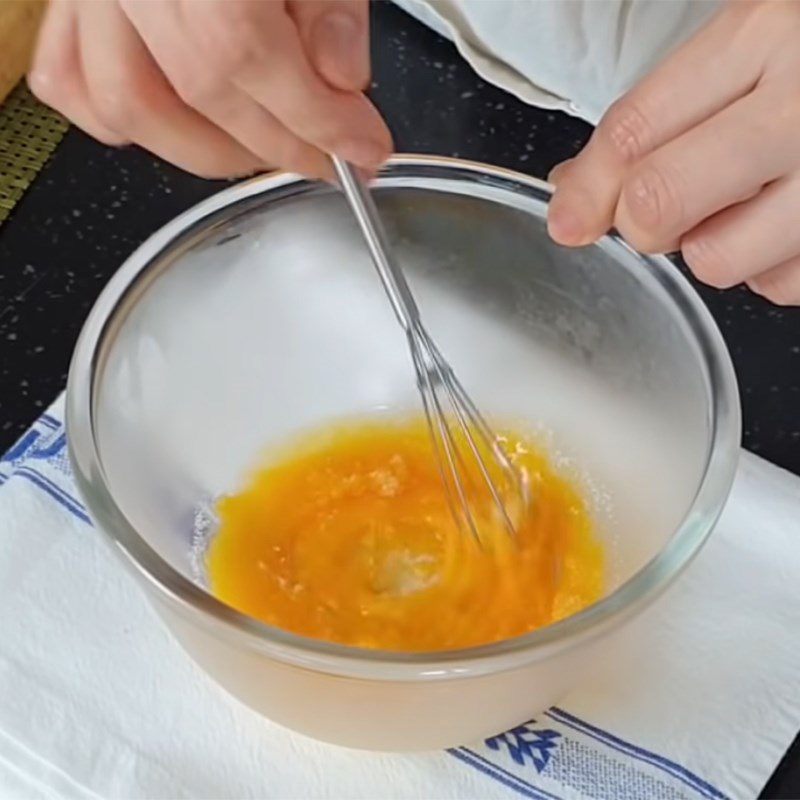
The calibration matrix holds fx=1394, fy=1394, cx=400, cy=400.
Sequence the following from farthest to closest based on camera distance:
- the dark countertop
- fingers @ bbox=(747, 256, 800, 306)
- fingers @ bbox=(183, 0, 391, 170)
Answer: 1. the dark countertop
2. fingers @ bbox=(747, 256, 800, 306)
3. fingers @ bbox=(183, 0, 391, 170)

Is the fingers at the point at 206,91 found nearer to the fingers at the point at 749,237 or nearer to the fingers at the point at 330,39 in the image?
the fingers at the point at 330,39

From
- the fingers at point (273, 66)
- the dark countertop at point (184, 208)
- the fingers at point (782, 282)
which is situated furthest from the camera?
the dark countertop at point (184, 208)

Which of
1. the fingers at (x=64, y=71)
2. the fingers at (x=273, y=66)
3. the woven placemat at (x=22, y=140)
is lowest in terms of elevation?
the woven placemat at (x=22, y=140)

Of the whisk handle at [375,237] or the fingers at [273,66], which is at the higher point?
Answer: the fingers at [273,66]

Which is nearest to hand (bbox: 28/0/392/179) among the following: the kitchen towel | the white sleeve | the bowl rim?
the bowl rim

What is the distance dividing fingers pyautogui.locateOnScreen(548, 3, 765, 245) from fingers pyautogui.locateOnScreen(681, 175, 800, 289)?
0.13 ft

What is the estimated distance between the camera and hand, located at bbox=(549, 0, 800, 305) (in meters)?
0.54

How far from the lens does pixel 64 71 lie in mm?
555

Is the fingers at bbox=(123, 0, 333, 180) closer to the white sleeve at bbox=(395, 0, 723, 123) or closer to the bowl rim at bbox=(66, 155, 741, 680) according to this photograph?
the bowl rim at bbox=(66, 155, 741, 680)

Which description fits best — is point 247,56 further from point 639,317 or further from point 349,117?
point 639,317

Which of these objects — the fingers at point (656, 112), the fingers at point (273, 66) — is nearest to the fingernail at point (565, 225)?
the fingers at point (656, 112)

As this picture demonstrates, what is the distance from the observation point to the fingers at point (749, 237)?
564 millimetres

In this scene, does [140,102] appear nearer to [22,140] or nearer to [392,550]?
[392,550]

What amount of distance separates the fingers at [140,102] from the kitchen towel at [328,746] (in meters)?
0.23
